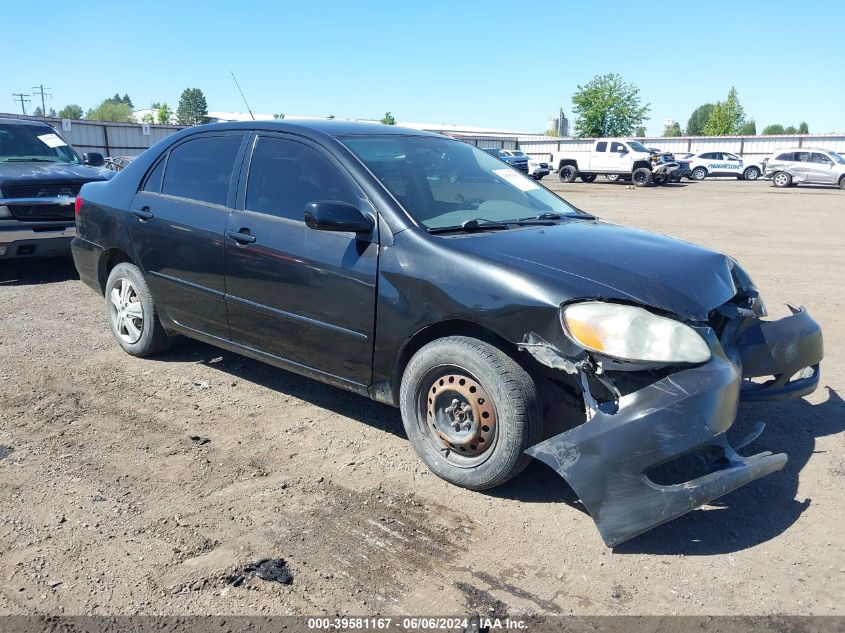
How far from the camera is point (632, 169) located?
32688 mm

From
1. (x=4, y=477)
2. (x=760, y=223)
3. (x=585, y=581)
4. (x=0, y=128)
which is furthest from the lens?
(x=760, y=223)

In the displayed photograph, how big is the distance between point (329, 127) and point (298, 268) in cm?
98

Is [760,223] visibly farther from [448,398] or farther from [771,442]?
[448,398]

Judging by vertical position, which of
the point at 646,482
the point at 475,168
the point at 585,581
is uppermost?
the point at 475,168

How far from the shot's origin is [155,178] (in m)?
5.19

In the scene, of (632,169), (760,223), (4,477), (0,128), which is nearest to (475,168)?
(4,477)

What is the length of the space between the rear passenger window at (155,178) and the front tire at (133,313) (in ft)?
1.93

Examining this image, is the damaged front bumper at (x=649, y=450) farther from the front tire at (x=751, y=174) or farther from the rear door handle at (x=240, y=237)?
the front tire at (x=751, y=174)

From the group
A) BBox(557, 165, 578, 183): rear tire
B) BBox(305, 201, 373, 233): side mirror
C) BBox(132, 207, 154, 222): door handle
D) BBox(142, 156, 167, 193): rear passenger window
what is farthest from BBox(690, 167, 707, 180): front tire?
BBox(305, 201, 373, 233): side mirror

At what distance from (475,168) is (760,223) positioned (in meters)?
13.4

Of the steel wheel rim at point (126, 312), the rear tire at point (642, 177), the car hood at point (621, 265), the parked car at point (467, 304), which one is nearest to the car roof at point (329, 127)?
the parked car at point (467, 304)

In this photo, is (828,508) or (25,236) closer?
(828,508)

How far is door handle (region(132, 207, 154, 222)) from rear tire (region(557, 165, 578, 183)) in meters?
31.9

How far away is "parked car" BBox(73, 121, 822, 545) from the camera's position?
9.90 ft
